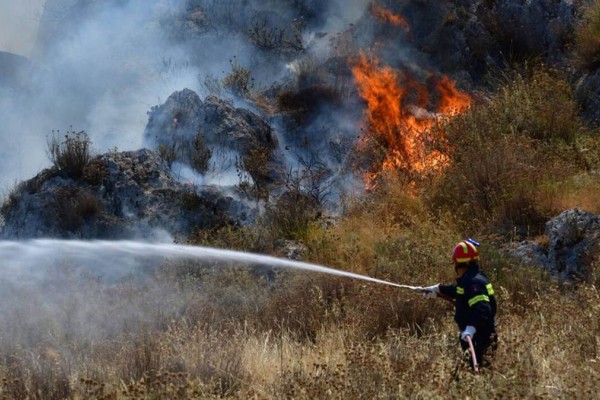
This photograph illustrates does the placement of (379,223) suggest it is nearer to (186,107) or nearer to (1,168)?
(186,107)

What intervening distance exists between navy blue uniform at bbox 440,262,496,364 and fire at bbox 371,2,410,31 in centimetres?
1058

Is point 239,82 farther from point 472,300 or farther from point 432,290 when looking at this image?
point 472,300

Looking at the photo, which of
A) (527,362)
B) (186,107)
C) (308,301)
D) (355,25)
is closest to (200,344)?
(308,301)

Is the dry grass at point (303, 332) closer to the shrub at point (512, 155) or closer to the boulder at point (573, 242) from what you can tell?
the boulder at point (573, 242)

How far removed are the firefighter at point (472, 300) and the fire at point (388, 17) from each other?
34.5 ft

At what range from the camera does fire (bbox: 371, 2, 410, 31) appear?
50.1ft

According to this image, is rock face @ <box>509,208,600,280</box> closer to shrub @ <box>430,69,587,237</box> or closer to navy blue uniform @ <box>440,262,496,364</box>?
shrub @ <box>430,69,587,237</box>

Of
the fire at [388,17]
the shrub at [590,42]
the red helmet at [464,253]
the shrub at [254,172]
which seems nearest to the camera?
the red helmet at [464,253]

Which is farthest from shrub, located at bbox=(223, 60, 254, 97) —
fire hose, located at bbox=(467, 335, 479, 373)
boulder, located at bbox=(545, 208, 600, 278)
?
fire hose, located at bbox=(467, 335, 479, 373)

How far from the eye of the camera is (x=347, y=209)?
11.0m

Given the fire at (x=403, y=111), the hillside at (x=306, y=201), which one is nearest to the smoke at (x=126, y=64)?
the hillside at (x=306, y=201)

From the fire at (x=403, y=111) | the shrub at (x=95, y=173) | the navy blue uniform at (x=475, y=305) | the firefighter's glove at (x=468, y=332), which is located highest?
the fire at (x=403, y=111)

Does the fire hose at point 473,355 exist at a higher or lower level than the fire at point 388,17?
lower

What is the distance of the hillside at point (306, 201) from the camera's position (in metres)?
5.55
